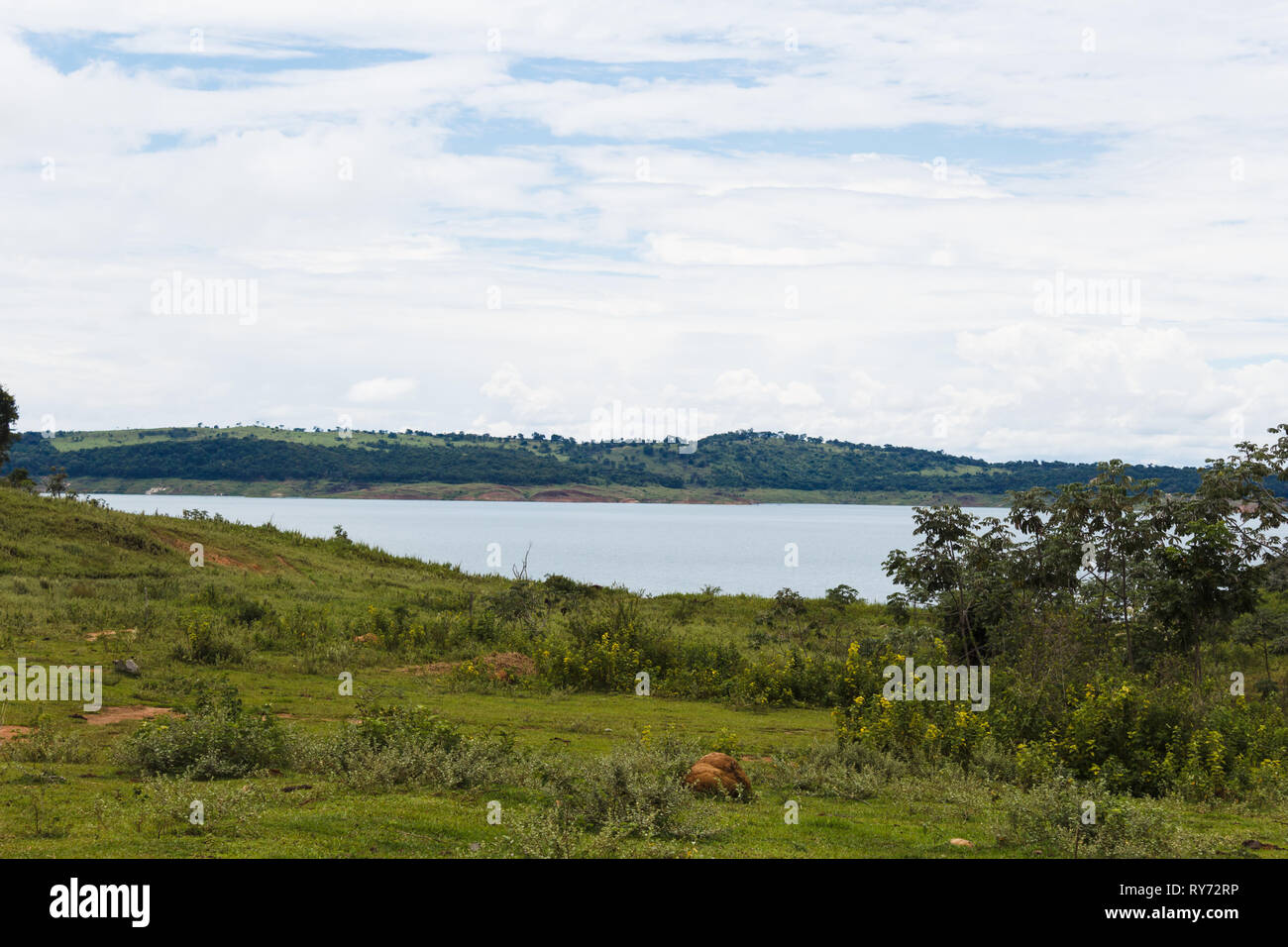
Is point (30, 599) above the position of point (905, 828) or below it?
above

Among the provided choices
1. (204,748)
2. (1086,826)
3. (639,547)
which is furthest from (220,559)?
(639,547)

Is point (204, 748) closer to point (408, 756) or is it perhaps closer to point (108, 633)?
point (408, 756)

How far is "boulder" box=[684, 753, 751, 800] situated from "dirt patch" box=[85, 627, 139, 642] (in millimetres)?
15651

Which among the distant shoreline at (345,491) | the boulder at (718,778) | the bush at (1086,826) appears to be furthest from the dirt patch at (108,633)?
the distant shoreline at (345,491)

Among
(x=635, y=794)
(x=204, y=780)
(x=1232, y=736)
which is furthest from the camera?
(x=1232, y=736)

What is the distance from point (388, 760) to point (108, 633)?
14.2 metres

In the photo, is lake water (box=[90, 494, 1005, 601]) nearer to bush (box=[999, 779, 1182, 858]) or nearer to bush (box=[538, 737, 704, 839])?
bush (box=[538, 737, 704, 839])

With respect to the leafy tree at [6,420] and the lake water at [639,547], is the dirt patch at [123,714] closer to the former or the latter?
the lake water at [639,547]

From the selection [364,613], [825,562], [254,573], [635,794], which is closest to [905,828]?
[635,794]

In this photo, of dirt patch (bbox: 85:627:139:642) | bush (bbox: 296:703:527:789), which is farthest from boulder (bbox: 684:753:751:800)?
dirt patch (bbox: 85:627:139:642)
